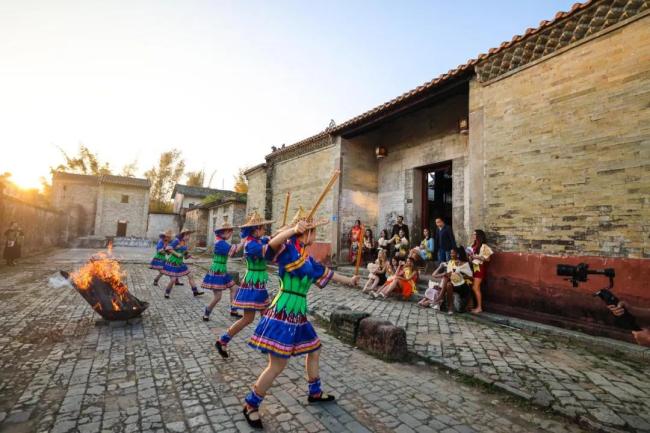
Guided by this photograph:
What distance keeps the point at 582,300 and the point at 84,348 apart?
805 centimetres

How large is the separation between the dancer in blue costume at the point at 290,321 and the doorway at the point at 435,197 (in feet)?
30.8

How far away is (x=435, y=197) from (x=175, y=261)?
922 centimetres

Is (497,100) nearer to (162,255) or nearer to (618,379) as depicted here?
(618,379)

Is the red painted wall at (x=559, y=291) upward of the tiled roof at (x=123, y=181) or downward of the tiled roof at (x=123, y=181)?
downward

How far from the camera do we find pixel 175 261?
8.10m

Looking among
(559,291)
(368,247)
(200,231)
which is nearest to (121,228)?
(200,231)

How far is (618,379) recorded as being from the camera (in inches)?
152

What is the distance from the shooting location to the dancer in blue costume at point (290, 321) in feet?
9.11

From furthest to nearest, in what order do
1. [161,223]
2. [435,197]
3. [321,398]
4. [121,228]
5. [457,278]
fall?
[161,223] → [121,228] → [435,197] → [457,278] → [321,398]

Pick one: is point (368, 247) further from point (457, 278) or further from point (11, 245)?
point (11, 245)

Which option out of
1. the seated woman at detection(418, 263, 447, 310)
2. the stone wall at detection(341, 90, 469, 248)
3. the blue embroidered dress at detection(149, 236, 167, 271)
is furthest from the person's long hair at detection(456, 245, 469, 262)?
the blue embroidered dress at detection(149, 236, 167, 271)

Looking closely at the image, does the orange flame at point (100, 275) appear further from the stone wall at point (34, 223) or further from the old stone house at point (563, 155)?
the stone wall at point (34, 223)

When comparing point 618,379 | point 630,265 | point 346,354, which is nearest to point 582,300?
point 630,265

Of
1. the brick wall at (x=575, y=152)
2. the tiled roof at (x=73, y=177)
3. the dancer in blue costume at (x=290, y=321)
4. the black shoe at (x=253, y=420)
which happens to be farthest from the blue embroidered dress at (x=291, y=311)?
the tiled roof at (x=73, y=177)
